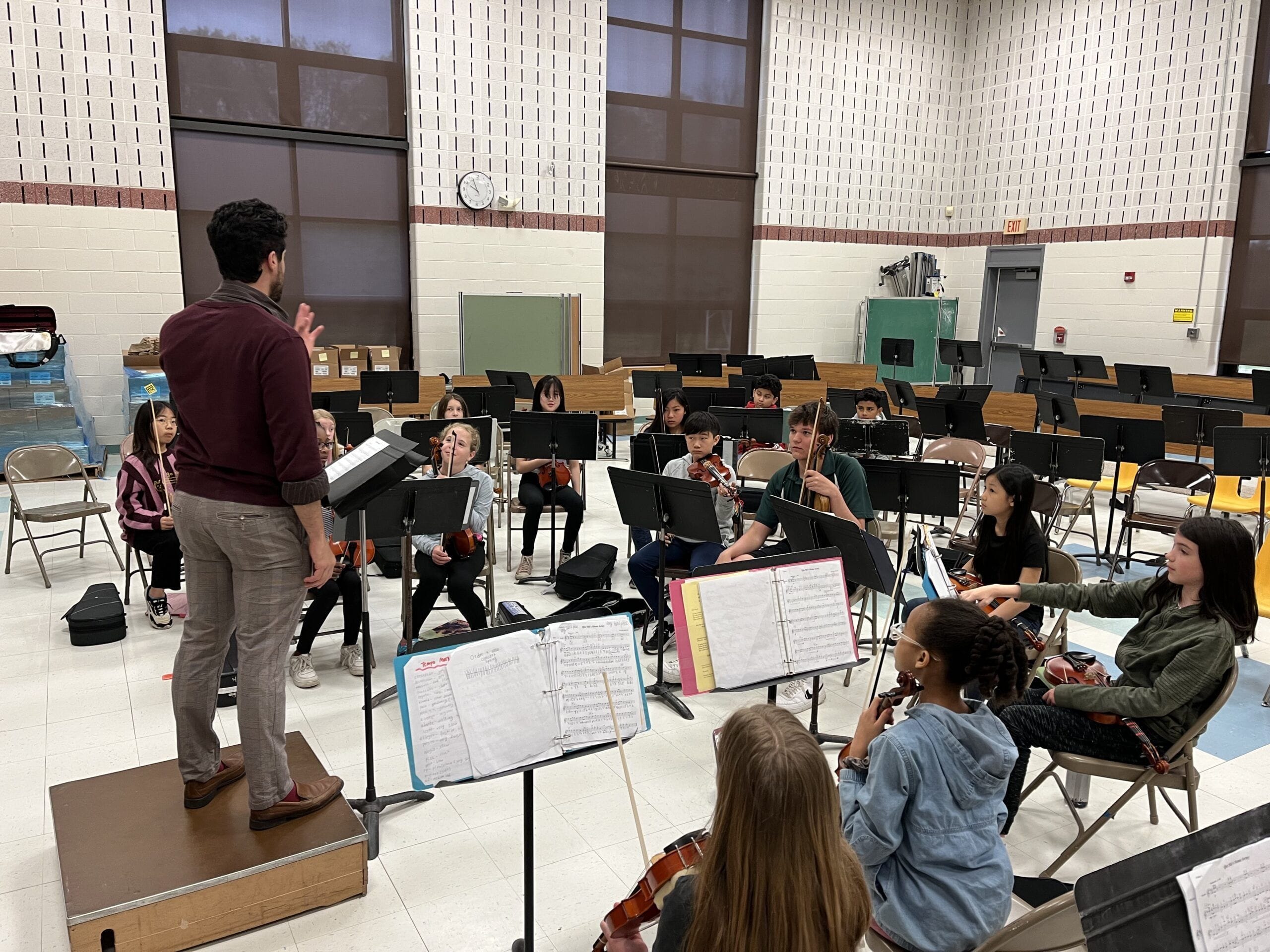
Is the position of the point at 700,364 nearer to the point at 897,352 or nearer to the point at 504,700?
the point at 897,352

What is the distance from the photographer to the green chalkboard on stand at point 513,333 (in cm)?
1185

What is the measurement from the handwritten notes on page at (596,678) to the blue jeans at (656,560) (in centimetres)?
236

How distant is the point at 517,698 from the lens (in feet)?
7.41

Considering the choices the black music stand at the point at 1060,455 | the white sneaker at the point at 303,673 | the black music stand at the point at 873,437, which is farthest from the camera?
the black music stand at the point at 873,437

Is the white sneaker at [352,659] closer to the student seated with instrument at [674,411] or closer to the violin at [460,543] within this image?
the violin at [460,543]

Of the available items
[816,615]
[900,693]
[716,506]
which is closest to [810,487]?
[716,506]

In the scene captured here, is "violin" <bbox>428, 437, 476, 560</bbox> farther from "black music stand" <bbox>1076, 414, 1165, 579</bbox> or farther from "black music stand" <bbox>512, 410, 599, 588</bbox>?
"black music stand" <bbox>1076, 414, 1165, 579</bbox>

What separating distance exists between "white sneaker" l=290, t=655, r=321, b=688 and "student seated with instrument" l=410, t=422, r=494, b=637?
556 millimetres

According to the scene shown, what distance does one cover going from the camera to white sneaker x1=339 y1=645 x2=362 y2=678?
4605 mm

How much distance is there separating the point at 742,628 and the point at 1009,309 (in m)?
14.0

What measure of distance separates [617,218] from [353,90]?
396cm

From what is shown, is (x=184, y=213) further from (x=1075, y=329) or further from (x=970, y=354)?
(x=1075, y=329)

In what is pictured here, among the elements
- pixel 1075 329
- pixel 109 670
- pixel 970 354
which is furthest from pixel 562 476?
pixel 1075 329

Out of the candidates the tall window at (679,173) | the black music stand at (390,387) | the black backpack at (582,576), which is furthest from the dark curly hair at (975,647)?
the tall window at (679,173)
